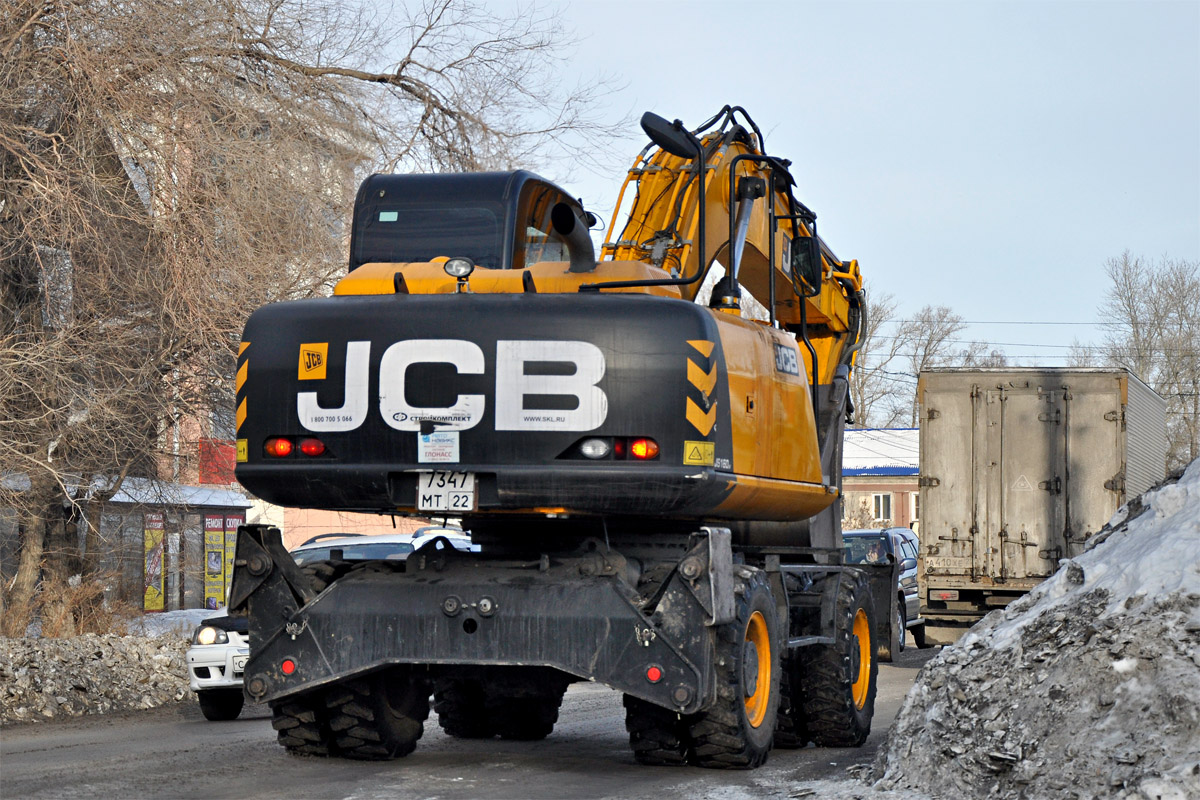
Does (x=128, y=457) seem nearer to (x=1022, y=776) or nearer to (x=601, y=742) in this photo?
(x=601, y=742)

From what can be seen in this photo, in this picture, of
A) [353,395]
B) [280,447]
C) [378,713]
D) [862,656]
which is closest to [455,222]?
[353,395]

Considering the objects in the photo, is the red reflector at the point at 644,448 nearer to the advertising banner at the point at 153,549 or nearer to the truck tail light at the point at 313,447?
the truck tail light at the point at 313,447

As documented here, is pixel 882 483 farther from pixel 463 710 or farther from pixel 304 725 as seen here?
pixel 304 725

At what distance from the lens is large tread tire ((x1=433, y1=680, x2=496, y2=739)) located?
1092cm

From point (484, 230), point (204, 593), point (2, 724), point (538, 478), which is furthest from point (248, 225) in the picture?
point (204, 593)

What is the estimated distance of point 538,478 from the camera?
7902mm

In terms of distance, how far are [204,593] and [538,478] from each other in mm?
20071

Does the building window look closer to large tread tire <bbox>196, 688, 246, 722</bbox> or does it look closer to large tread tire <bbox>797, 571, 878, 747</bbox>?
large tread tire <bbox>196, 688, 246, 722</bbox>

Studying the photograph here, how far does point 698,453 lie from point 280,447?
236cm

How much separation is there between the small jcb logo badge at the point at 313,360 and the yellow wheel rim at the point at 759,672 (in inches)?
113

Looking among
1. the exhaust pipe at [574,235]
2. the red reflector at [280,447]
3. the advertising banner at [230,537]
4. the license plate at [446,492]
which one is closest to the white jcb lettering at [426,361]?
the license plate at [446,492]

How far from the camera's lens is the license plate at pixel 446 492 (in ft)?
26.2

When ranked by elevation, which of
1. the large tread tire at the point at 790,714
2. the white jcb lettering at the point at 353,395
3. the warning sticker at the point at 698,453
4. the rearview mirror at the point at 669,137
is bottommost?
the large tread tire at the point at 790,714

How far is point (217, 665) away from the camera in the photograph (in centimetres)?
1252
